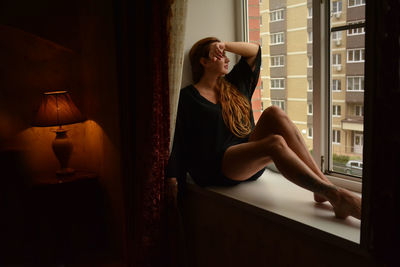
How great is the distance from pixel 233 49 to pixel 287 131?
1.71ft

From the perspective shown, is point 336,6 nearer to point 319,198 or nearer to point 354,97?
point 354,97

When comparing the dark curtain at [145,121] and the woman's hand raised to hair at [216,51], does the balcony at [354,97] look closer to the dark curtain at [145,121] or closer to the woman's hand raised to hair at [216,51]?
the woman's hand raised to hair at [216,51]

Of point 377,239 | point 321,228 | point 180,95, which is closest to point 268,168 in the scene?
point 180,95

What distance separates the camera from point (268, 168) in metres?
2.14

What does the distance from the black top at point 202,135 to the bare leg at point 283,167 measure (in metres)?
0.07

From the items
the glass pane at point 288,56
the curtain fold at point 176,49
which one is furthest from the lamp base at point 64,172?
the glass pane at point 288,56

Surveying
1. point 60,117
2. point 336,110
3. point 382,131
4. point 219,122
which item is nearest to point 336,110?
point 336,110

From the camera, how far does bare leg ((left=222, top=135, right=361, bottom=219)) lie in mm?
1368

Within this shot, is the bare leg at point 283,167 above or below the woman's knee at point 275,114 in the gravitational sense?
below

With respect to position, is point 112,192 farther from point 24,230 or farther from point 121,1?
point 121,1

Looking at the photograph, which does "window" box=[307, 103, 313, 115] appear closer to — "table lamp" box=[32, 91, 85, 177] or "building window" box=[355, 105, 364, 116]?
"building window" box=[355, 105, 364, 116]

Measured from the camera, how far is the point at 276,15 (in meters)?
1.93

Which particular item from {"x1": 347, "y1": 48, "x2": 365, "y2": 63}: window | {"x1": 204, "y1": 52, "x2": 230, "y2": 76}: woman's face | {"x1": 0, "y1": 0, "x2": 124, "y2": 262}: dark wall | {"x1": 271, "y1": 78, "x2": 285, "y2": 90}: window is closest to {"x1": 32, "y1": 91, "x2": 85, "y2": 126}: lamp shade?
{"x1": 0, "y1": 0, "x2": 124, "y2": 262}: dark wall

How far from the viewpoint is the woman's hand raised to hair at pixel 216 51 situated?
1883 millimetres
